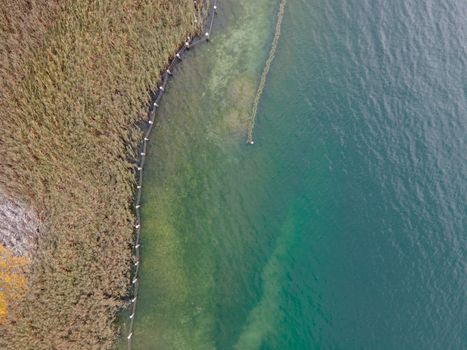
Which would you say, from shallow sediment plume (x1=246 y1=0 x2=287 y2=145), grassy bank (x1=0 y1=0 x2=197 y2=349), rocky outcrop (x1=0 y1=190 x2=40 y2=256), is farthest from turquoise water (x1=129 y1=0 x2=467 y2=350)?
rocky outcrop (x1=0 y1=190 x2=40 y2=256)

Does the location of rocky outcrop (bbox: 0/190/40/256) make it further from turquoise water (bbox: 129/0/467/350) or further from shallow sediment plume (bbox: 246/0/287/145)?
shallow sediment plume (bbox: 246/0/287/145)

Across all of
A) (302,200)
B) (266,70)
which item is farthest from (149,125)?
A: (302,200)

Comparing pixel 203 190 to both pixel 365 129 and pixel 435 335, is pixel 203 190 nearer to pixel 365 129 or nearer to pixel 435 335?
pixel 365 129

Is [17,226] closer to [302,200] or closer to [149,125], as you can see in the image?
[149,125]

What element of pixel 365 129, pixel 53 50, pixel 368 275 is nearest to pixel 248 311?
pixel 368 275

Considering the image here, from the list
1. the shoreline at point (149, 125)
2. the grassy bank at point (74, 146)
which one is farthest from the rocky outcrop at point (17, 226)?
the shoreline at point (149, 125)

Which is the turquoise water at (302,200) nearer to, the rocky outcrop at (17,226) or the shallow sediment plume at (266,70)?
the shallow sediment plume at (266,70)

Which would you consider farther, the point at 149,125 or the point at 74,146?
the point at 149,125
